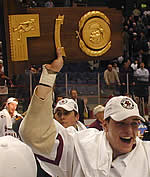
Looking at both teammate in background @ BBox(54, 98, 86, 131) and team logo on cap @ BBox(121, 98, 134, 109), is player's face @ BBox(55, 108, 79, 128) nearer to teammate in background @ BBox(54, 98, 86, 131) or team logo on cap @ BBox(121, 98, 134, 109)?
teammate in background @ BBox(54, 98, 86, 131)

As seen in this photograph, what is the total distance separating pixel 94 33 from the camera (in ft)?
9.45

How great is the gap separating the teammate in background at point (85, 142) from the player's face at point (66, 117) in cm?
143

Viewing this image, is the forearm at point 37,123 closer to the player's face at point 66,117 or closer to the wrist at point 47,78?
the wrist at point 47,78

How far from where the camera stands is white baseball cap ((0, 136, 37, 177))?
1.30 m

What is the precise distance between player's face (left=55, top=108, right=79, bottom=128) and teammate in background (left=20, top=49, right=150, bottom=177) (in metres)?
1.43

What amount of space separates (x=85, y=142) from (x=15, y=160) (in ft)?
3.30

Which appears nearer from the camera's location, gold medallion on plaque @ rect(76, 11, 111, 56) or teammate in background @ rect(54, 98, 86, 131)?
gold medallion on plaque @ rect(76, 11, 111, 56)

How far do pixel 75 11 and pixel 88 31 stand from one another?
169 millimetres

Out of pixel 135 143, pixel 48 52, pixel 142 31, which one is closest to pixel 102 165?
pixel 135 143

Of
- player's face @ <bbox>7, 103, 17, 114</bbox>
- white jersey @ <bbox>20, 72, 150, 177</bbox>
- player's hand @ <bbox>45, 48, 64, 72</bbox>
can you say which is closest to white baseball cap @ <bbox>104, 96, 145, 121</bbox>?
white jersey @ <bbox>20, 72, 150, 177</bbox>

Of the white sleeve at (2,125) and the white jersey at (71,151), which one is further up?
the white jersey at (71,151)

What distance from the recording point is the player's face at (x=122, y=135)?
7.38ft

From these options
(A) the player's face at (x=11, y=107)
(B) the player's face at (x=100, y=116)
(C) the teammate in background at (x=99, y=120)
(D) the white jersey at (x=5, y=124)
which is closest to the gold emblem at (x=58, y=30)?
(C) the teammate in background at (x=99, y=120)

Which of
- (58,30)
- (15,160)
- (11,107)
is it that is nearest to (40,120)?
(15,160)
